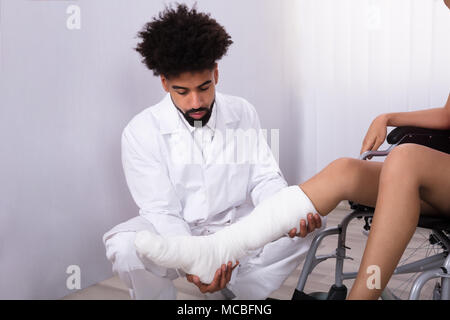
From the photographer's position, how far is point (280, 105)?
246 centimetres

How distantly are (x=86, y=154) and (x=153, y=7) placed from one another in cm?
60

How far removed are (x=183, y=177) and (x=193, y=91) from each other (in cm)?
27

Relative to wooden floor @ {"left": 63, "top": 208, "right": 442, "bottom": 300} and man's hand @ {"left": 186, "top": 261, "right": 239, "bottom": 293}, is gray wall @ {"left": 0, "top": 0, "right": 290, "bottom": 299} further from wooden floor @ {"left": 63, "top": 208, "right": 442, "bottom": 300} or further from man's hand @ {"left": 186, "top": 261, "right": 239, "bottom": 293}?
man's hand @ {"left": 186, "top": 261, "right": 239, "bottom": 293}

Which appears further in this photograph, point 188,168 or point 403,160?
point 188,168

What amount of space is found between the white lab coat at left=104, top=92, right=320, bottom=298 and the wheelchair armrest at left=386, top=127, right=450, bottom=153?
14.3 inches

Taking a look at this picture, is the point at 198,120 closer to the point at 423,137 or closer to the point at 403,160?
the point at 403,160

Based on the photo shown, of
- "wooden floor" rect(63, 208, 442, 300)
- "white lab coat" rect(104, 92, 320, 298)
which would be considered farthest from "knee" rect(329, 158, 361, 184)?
"wooden floor" rect(63, 208, 442, 300)

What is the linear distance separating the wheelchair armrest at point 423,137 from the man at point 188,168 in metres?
0.37

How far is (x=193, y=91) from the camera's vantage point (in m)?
1.07

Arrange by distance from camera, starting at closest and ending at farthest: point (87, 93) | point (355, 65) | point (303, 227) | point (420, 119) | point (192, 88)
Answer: point (303, 227)
point (192, 88)
point (420, 119)
point (87, 93)
point (355, 65)

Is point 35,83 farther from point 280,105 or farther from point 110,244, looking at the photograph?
point 280,105

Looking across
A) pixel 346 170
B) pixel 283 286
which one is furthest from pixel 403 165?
pixel 283 286

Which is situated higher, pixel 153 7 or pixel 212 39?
pixel 153 7

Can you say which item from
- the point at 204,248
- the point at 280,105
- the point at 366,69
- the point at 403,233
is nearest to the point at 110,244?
the point at 204,248
